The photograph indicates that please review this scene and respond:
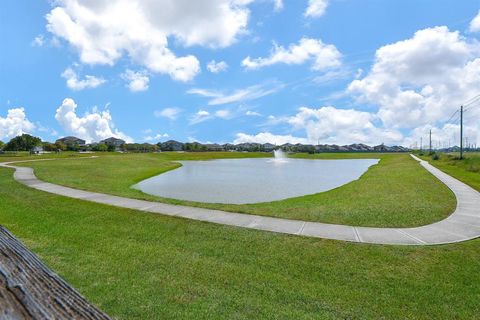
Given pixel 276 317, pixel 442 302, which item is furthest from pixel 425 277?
pixel 276 317

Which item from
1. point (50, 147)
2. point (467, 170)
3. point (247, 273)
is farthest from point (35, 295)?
point (50, 147)

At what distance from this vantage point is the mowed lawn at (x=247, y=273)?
409cm

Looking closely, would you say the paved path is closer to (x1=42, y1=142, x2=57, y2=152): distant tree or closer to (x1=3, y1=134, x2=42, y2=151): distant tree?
(x1=3, y1=134, x2=42, y2=151): distant tree

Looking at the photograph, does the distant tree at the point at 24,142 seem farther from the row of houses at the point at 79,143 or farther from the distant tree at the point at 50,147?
the row of houses at the point at 79,143

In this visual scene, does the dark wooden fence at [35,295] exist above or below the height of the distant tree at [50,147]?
below

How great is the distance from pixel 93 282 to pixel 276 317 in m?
3.16

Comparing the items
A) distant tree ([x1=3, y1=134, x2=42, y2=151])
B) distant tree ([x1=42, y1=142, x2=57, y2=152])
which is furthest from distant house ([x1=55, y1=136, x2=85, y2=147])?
distant tree ([x1=3, y1=134, x2=42, y2=151])

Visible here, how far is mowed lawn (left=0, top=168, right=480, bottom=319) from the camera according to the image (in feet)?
13.4

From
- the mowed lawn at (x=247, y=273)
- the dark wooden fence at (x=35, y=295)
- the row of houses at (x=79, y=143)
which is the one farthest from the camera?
the row of houses at (x=79, y=143)

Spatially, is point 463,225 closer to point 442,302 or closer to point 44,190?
point 442,302

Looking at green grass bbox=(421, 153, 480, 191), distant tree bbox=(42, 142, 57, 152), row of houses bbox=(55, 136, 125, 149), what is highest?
row of houses bbox=(55, 136, 125, 149)

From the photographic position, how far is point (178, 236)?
7195 mm

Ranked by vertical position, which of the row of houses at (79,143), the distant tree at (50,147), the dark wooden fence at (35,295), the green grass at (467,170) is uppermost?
the row of houses at (79,143)

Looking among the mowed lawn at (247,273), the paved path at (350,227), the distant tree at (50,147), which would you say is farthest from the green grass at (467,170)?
the distant tree at (50,147)
